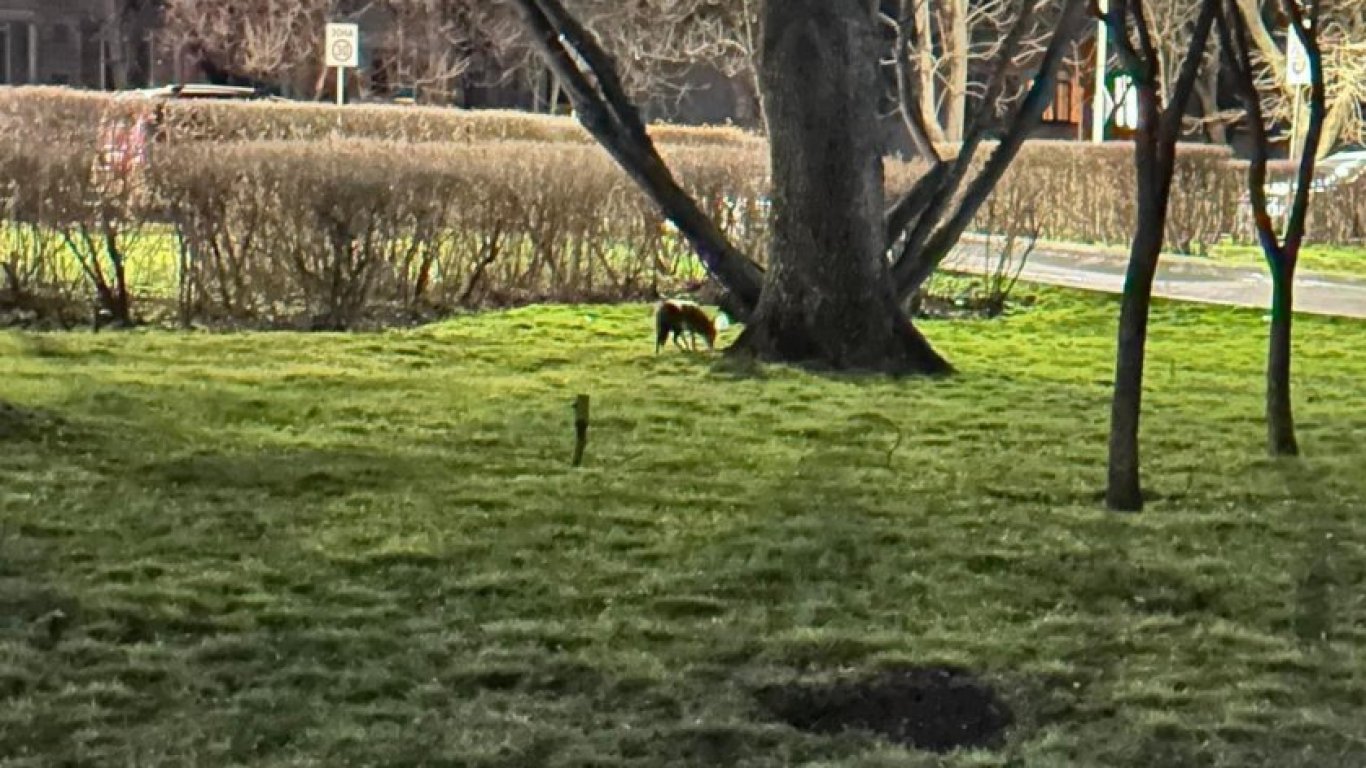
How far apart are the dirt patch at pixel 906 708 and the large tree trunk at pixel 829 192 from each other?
243 inches

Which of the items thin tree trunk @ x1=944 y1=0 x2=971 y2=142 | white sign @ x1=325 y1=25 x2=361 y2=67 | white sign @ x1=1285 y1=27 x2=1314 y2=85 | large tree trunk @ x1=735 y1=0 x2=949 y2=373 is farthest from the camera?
thin tree trunk @ x1=944 y1=0 x2=971 y2=142

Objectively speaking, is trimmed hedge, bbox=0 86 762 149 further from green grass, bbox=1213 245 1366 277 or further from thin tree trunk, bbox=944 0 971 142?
thin tree trunk, bbox=944 0 971 142

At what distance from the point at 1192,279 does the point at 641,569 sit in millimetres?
13596

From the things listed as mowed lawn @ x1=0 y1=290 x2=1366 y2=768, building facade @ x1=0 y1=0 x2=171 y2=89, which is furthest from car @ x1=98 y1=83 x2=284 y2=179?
building facade @ x1=0 y1=0 x2=171 y2=89

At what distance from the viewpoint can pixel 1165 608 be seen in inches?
230

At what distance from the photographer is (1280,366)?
26.7 feet

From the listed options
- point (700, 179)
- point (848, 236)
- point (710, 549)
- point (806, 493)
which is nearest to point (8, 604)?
point (710, 549)

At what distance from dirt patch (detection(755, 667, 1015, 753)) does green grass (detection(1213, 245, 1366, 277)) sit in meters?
15.7

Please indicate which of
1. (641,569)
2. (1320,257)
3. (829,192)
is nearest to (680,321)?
(829,192)

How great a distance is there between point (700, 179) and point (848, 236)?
16.4 feet

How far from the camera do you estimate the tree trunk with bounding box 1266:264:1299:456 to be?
8.11 meters

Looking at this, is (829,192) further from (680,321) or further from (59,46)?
(59,46)

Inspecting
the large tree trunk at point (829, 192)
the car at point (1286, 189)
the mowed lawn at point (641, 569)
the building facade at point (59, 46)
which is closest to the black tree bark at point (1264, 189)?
the mowed lawn at point (641, 569)

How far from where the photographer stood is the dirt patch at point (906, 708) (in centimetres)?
464
